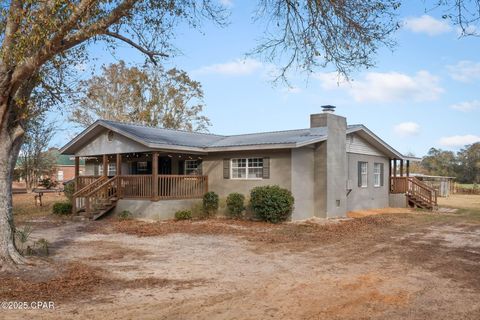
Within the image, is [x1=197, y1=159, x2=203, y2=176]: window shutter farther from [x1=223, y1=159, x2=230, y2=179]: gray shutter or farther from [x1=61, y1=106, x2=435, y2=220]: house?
[x1=223, y1=159, x2=230, y2=179]: gray shutter

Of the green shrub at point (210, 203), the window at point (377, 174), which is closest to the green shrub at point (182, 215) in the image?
the green shrub at point (210, 203)

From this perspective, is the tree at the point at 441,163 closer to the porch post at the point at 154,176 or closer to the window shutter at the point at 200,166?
the window shutter at the point at 200,166

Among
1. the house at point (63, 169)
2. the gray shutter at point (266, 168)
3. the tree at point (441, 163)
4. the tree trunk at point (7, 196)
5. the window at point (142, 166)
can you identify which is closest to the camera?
the tree trunk at point (7, 196)

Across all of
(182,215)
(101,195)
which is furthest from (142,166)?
(182,215)

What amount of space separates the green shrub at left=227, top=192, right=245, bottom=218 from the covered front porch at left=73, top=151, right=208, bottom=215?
6.68ft

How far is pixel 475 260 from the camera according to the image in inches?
395

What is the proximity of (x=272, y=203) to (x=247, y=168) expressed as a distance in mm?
2679

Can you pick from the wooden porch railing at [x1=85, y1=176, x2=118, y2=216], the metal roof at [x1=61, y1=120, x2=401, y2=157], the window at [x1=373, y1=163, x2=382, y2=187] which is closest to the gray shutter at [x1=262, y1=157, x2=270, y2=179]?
the metal roof at [x1=61, y1=120, x2=401, y2=157]

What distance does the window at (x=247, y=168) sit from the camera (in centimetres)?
1883

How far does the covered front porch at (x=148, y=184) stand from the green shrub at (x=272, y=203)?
11.6 ft

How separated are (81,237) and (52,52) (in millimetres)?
7002

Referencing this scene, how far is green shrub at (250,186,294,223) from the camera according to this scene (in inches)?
672

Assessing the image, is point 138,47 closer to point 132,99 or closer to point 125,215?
point 125,215

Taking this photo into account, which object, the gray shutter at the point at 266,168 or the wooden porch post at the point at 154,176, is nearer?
the wooden porch post at the point at 154,176
